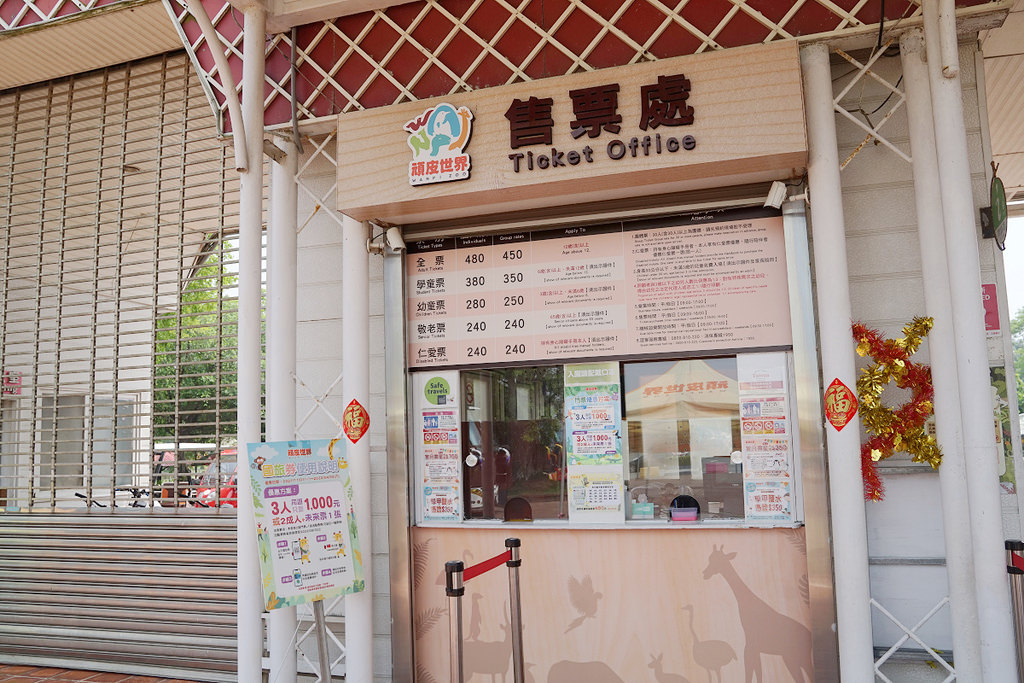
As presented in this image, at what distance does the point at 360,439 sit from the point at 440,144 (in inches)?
67.3

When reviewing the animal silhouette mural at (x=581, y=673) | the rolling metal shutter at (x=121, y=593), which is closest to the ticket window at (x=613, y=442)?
the animal silhouette mural at (x=581, y=673)

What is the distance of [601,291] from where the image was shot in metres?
4.38

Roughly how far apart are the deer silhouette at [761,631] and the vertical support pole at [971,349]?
82cm

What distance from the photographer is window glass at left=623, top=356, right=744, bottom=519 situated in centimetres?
414

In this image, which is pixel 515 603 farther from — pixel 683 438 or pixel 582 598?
pixel 683 438

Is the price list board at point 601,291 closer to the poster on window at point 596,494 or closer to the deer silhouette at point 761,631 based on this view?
the poster on window at point 596,494

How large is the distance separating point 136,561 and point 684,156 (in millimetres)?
4547

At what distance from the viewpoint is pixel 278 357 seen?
4.46 meters

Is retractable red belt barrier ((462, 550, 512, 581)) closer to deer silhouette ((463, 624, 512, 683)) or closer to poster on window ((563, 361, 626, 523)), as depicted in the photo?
poster on window ((563, 361, 626, 523))

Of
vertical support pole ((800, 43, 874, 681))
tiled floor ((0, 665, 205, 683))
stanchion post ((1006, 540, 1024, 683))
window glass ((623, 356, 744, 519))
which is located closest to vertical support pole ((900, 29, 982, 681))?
vertical support pole ((800, 43, 874, 681))

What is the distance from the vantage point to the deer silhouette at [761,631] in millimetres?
3912

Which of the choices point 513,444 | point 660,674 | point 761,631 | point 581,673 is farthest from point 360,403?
point 761,631

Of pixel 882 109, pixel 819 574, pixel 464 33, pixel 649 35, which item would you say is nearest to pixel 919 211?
pixel 882 109

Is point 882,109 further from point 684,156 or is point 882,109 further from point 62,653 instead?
point 62,653
